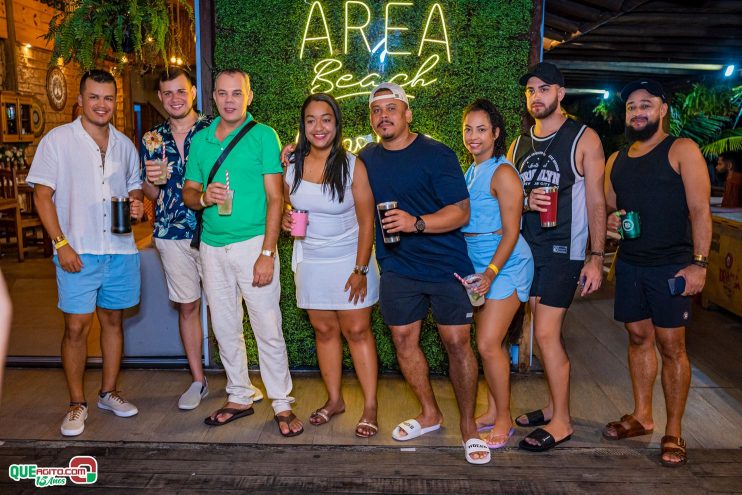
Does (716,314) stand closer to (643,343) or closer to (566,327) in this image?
(566,327)

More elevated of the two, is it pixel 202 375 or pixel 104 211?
pixel 104 211

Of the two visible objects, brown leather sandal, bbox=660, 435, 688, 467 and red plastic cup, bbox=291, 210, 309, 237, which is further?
red plastic cup, bbox=291, 210, 309, 237

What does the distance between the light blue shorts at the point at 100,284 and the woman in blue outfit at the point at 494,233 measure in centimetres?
191

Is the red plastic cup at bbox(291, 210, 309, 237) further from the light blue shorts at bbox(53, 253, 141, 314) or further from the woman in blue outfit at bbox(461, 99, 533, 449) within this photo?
the light blue shorts at bbox(53, 253, 141, 314)

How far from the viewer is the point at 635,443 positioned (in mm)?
3633

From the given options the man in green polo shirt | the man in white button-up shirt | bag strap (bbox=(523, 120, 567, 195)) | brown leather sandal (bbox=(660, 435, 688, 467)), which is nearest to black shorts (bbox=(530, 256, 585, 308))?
bag strap (bbox=(523, 120, 567, 195))

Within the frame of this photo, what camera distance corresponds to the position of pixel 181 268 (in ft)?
13.3

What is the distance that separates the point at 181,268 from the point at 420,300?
4.83 ft

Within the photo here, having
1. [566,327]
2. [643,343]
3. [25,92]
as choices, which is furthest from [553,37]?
[25,92]

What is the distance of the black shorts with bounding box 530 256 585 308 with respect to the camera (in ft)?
11.5

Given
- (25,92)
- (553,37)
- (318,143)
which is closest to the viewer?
(318,143)

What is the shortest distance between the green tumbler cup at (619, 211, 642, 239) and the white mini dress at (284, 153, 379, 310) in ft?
4.28

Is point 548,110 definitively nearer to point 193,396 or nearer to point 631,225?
point 631,225

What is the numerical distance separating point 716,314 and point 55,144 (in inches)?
227
